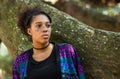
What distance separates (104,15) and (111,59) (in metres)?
4.07

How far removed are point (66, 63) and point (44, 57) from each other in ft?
0.78

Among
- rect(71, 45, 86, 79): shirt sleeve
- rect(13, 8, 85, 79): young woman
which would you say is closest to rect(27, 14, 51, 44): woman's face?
rect(13, 8, 85, 79): young woman

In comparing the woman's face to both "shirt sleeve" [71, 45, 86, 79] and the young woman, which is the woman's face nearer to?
the young woman

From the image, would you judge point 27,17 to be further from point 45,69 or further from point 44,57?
Result: point 45,69

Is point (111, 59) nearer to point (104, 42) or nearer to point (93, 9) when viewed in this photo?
point (104, 42)

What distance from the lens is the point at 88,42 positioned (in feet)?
11.7

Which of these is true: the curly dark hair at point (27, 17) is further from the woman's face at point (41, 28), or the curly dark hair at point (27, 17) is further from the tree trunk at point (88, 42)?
the tree trunk at point (88, 42)

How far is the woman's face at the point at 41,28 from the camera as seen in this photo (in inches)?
129

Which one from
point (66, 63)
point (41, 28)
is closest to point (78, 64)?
point (66, 63)

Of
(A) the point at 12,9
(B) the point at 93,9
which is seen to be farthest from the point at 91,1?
(A) the point at 12,9

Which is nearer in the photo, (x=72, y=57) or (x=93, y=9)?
(x=72, y=57)

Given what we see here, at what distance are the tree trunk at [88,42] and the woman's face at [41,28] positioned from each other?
1.41 feet

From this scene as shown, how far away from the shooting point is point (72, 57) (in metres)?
3.38

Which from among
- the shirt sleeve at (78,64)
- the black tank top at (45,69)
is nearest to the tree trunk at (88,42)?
the shirt sleeve at (78,64)
